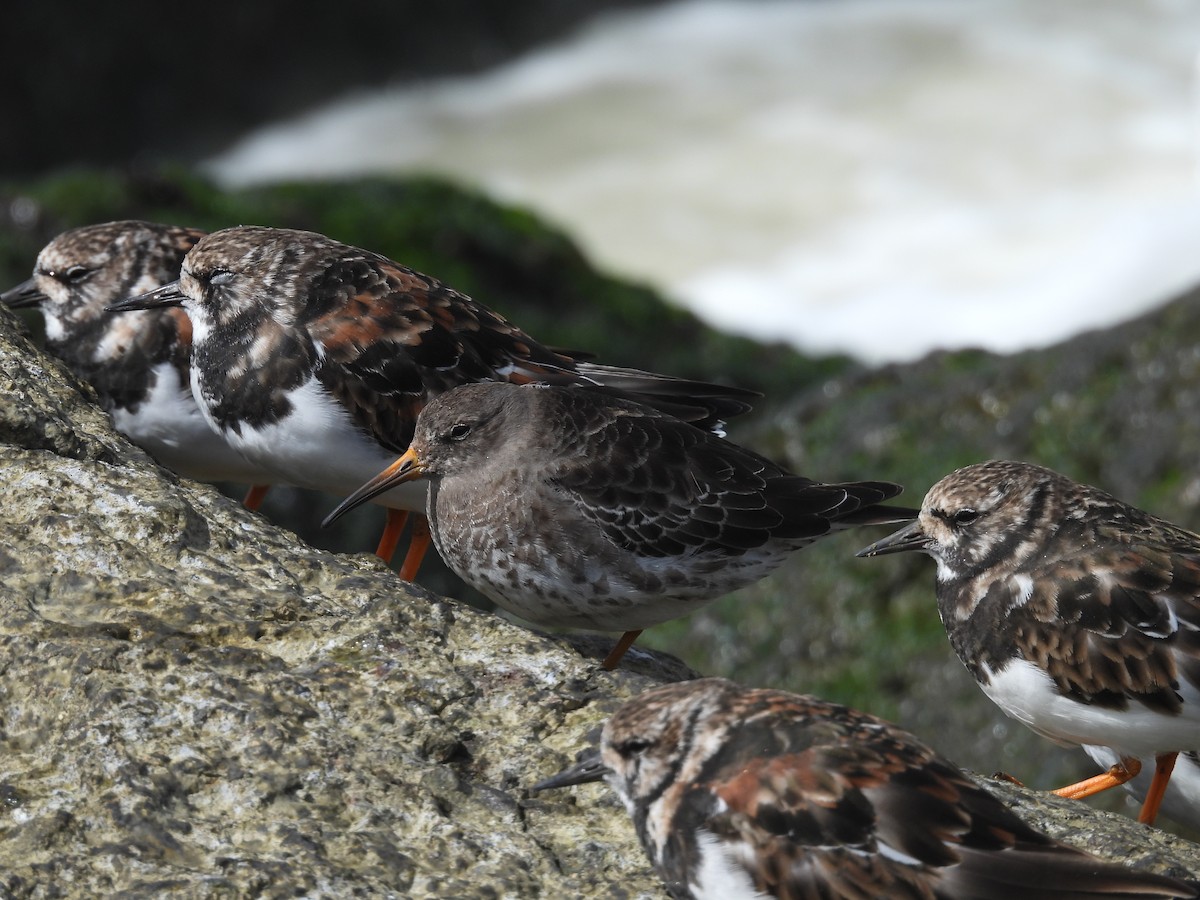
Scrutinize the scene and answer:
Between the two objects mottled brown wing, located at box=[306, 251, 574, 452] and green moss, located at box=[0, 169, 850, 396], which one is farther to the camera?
green moss, located at box=[0, 169, 850, 396]

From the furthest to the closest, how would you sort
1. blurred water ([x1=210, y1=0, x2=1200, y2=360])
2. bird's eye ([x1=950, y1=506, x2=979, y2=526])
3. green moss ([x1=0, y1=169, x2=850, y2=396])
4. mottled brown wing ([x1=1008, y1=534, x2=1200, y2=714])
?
blurred water ([x1=210, y1=0, x2=1200, y2=360])
green moss ([x1=0, y1=169, x2=850, y2=396])
bird's eye ([x1=950, y1=506, x2=979, y2=526])
mottled brown wing ([x1=1008, y1=534, x2=1200, y2=714])

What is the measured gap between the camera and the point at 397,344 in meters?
5.64

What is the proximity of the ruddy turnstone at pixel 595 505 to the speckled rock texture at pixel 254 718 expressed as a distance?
1.00 ft

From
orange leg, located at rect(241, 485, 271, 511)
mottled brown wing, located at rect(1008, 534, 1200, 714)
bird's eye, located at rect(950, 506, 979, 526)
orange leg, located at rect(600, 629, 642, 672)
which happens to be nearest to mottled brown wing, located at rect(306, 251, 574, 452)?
orange leg, located at rect(600, 629, 642, 672)

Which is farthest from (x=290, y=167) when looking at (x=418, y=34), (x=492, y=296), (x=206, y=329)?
(x=206, y=329)

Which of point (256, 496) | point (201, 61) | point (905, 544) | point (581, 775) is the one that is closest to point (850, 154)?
point (201, 61)

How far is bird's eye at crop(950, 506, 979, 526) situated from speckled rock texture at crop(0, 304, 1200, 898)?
135 cm

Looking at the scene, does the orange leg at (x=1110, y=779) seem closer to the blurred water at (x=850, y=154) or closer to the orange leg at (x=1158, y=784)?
the orange leg at (x=1158, y=784)

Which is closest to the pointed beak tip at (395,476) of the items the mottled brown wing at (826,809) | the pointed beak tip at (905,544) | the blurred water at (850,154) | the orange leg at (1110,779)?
the pointed beak tip at (905,544)

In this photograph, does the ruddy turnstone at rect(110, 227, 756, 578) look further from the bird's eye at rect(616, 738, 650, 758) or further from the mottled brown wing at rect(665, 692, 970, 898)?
the mottled brown wing at rect(665, 692, 970, 898)

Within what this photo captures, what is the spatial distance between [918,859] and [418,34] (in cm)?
2553

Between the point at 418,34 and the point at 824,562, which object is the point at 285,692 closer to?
the point at 824,562

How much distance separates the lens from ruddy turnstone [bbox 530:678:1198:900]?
3342mm

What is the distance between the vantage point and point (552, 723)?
4.20 meters
